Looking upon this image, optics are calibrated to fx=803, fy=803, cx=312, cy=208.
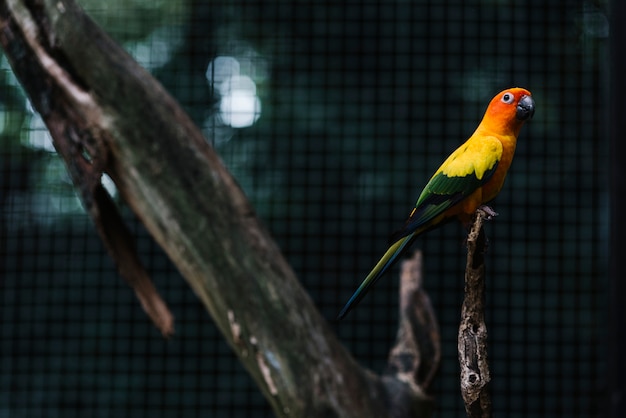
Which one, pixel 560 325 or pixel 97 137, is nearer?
pixel 97 137

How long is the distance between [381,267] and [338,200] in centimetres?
94

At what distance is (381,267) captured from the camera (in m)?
0.45

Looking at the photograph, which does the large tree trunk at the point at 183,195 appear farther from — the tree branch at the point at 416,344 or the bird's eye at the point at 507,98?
the bird's eye at the point at 507,98

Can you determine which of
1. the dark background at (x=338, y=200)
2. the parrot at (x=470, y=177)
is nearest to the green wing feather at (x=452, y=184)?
the parrot at (x=470, y=177)

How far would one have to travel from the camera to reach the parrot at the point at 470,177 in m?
0.43

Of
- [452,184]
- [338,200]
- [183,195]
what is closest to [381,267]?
[452,184]

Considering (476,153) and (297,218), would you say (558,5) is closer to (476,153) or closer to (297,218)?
(297,218)

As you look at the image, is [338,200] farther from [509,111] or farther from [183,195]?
[509,111]

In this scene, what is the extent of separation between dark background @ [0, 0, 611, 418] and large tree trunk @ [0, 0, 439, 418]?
49cm

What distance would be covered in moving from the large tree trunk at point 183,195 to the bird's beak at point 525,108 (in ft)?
1.59

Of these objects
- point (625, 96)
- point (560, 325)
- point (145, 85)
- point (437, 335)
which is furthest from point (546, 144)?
point (145, 85)

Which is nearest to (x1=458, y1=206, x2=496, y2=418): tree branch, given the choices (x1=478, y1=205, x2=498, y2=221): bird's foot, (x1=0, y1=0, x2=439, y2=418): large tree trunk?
(x1=478, y1=205, x2=498, y2=221): bird's foot

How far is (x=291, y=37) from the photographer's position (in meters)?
1.41

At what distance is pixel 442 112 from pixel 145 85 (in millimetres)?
633
